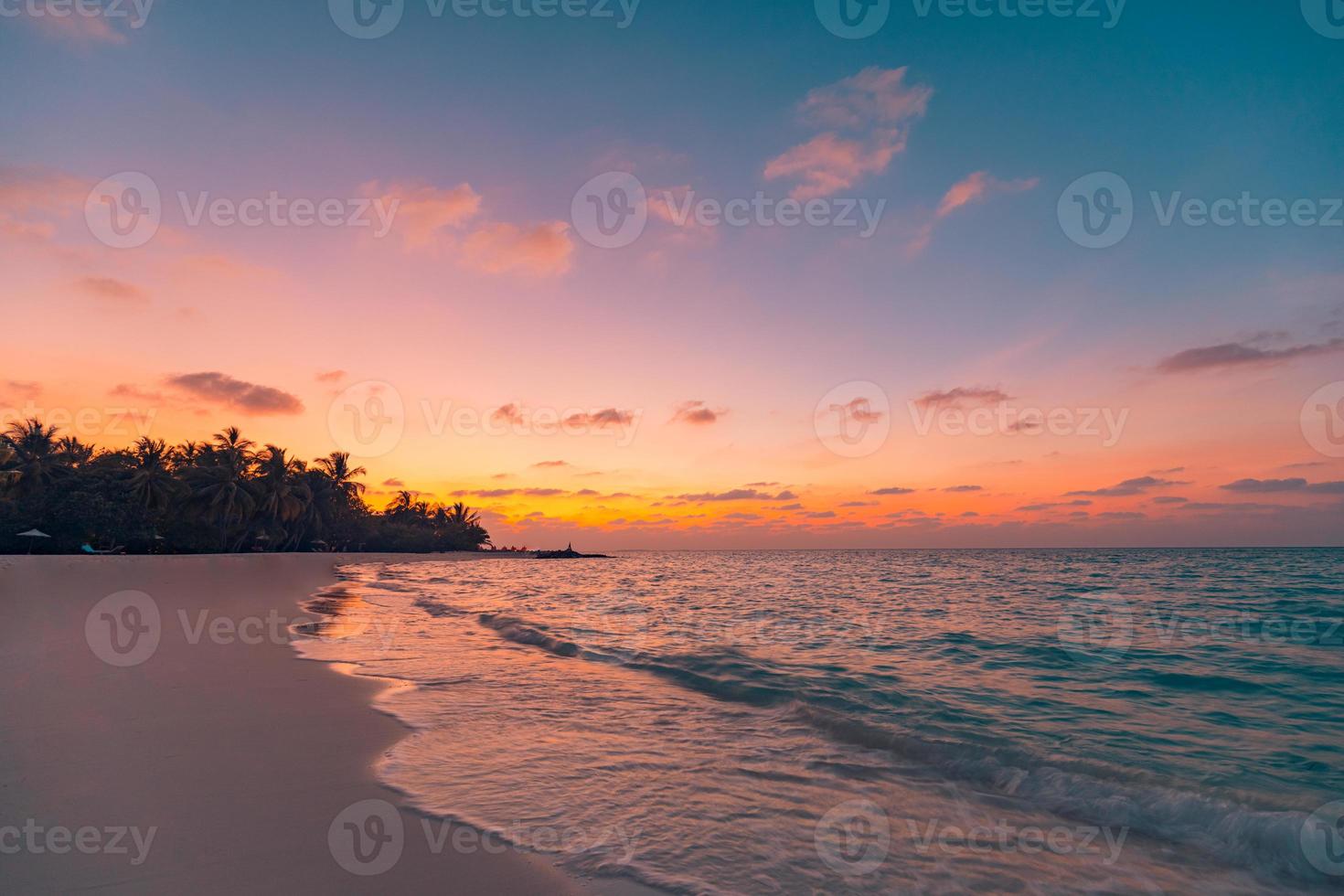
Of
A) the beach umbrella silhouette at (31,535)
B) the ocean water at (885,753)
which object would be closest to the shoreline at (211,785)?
the ocean water at (885,753)

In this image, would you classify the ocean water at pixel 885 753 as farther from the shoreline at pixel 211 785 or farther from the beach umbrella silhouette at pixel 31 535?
the beach umbrella silhouette at pixel 31 535

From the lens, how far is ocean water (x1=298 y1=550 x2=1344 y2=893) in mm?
5863

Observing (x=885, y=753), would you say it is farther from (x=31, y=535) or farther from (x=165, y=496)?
(x=165, y=496)

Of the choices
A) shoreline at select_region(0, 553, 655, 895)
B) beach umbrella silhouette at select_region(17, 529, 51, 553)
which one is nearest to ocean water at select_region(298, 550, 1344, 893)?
shoreline at select_region(0, 553, 655, 895)

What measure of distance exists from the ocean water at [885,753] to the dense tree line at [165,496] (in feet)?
196

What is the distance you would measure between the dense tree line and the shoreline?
61.1 metres

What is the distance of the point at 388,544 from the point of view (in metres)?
126

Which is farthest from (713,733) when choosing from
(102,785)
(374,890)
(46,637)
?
(46,637)

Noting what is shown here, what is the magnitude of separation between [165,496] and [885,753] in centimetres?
8037

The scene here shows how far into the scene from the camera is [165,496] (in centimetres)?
6656

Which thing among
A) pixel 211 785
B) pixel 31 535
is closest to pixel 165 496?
pixel 31 535

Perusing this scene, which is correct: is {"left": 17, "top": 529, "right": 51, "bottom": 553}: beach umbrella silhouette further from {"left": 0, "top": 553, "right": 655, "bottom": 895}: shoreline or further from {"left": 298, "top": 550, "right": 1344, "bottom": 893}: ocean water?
{"left": 0, "top": 553, "right": 655, "bottom": 895}: shoreline

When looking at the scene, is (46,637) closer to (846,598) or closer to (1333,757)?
(1333,757)

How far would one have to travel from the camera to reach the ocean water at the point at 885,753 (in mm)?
5863
